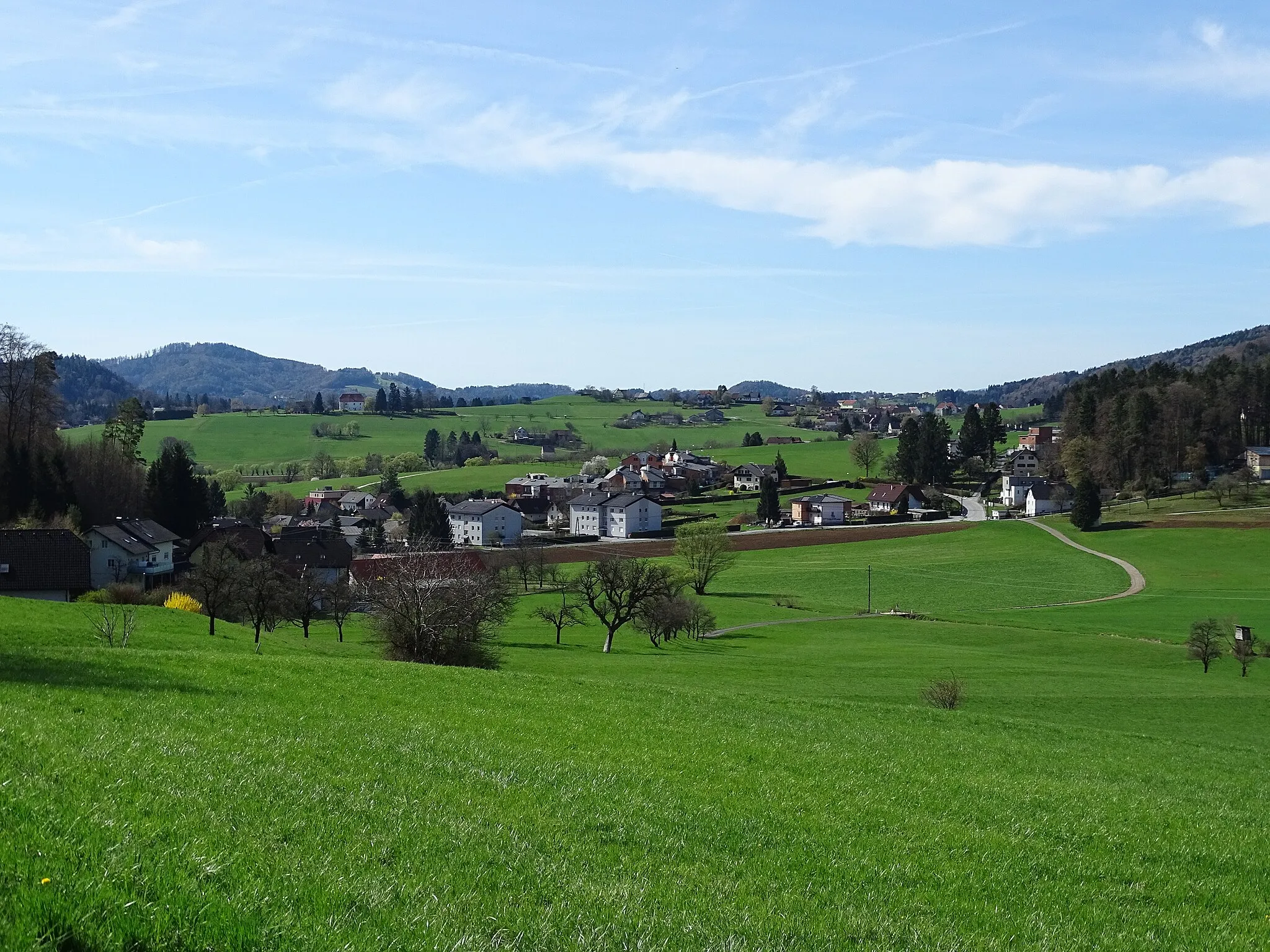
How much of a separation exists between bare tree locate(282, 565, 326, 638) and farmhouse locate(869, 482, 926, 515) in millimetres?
83505

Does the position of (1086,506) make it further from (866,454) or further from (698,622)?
(698,622)

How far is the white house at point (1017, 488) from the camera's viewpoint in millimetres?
129750

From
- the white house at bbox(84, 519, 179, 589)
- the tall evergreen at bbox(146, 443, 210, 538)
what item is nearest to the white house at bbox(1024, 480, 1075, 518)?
the tall evergreen at bbox(146, 443, 210, 538)

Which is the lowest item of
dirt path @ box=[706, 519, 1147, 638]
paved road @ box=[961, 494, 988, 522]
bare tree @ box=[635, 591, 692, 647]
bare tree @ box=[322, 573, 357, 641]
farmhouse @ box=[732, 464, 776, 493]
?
dirt path @ box=[706, 519, 1147, 638]

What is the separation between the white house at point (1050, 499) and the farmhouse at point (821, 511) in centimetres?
2286

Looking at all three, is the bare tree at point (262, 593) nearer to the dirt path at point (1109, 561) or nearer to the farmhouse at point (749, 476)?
the dirt path at point (1109, 561)

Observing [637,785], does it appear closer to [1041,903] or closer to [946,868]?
[946,868]

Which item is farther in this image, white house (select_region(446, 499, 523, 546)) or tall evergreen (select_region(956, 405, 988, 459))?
tall evergreen (select_region(956, 405, 988, 459))

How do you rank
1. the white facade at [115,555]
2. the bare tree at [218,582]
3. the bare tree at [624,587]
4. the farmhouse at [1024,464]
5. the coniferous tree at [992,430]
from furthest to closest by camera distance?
the coniferous tree at [992,430]
the farmhouse at [1024,464]
the white facade at [115,555]
the bare tree at [624,587]
the bare tree at [218,582]

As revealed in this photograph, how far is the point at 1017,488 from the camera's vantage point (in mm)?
131375

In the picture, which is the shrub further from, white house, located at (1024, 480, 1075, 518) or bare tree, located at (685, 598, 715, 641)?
white house, located at (1024, 480, 1075, 518)

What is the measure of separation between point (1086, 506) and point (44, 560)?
93.8m

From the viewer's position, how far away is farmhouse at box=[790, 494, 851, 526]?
132 meters

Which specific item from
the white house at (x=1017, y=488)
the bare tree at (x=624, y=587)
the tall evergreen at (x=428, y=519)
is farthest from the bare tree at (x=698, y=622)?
the white house at (x=1017, y=488)
